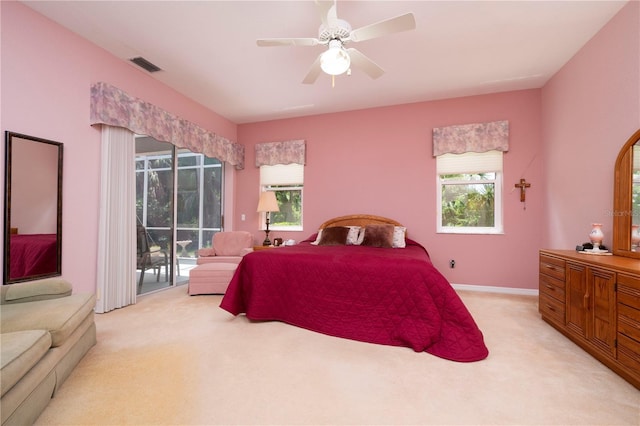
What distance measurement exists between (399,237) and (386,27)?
101 inches

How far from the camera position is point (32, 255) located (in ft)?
7.84

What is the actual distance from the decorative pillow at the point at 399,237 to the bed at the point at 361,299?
41.2 inches

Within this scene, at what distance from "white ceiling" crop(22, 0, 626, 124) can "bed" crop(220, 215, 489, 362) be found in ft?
7.24

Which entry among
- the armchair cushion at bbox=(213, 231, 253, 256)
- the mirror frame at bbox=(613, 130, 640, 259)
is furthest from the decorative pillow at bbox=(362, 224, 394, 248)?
the mirror frame at bbox=(613, 130, 640, 259)

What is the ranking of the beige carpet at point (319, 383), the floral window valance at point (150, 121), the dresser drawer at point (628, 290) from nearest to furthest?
the beige carpet at point (319, 383), the dresser drawer at point (628, 290), the floral window valance at point (150, 121)

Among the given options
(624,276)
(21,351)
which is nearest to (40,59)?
(21,351)

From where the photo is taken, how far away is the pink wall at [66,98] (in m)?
2.27

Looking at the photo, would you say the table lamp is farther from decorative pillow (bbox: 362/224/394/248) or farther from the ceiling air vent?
the ceiling air vent

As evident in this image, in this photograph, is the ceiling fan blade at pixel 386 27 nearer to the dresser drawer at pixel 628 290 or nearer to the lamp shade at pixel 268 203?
the dresser drawer at pixel 628 290

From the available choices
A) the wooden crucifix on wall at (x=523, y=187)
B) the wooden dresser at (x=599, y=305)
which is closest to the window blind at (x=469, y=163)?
the wooden crucifix on wall at (x=523, y=187)

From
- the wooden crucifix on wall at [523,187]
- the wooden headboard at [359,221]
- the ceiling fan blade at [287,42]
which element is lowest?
the wooden headboard at [359,221]

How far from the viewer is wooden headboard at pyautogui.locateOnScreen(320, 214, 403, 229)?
4238 millimetres

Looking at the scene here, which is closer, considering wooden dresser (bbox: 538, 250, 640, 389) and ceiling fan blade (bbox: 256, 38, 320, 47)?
wooden dresser (bbox: 538, 250, 640, 389)

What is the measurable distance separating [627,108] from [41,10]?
519cm
